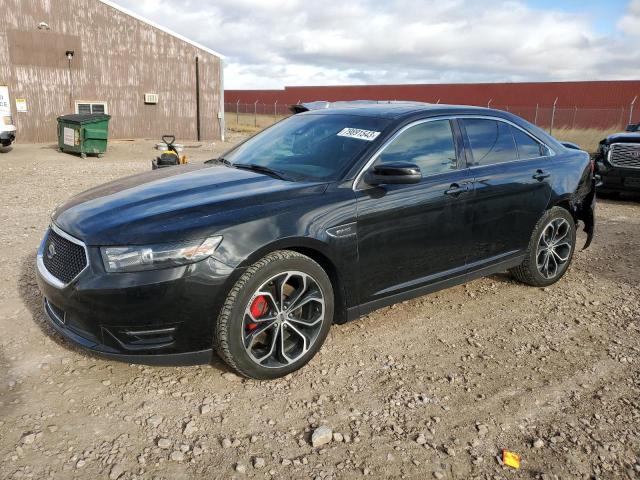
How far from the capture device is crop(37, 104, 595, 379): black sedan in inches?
113

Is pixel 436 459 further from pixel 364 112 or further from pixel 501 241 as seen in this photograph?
pixel 364 112

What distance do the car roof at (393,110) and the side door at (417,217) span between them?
0.13 m

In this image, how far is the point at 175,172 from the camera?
162 inches

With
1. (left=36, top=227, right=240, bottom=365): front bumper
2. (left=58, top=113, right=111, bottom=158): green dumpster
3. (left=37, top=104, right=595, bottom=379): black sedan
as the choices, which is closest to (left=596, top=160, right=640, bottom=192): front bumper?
(left=37, top=104, right=595, bottom=379): black sedan

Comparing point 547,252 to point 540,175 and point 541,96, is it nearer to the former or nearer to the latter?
point 540,175

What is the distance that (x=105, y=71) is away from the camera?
2053 cm

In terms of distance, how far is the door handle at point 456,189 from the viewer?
3912 millimetres

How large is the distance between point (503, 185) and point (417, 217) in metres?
1.04

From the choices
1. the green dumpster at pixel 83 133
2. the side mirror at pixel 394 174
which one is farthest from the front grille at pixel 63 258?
the green dumpster at pixel 83 133

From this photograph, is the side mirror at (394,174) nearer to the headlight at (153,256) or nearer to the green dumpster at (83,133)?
the headlight at (153,256)

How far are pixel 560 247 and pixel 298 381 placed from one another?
10.4ft

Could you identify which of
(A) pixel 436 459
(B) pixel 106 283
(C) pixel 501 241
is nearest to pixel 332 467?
(A) pixel 436 459

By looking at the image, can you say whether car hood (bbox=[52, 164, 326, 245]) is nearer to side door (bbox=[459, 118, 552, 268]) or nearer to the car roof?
the car roof

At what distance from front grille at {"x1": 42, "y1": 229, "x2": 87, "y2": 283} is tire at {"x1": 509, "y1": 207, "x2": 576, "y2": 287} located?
3707 mm
